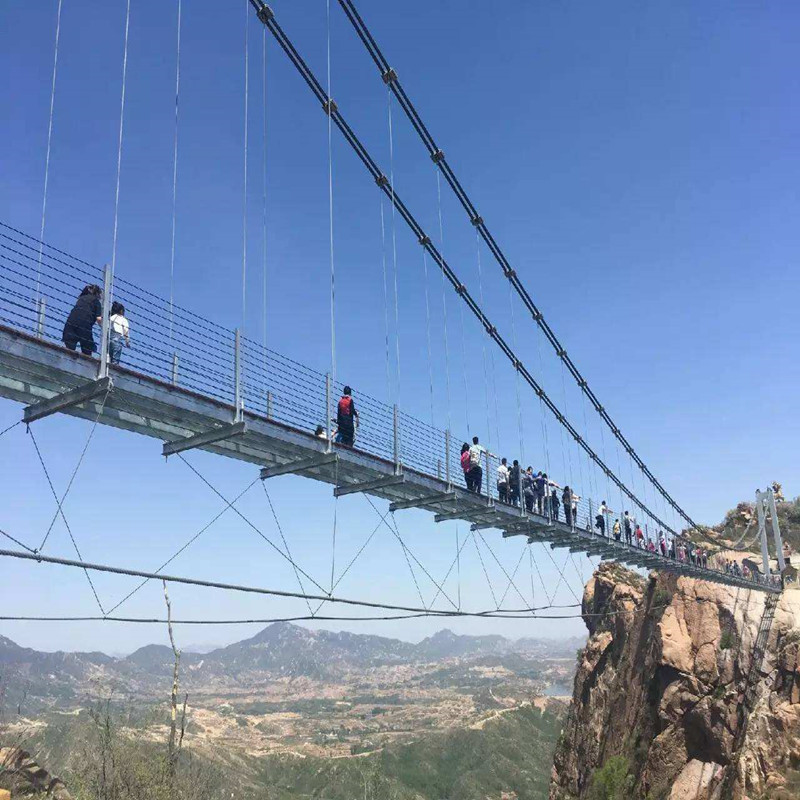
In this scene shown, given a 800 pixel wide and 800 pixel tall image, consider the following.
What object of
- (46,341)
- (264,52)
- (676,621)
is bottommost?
(676,621)

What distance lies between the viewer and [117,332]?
10875mm

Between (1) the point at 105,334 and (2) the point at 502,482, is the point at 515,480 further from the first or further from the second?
(1) the point at 105,334

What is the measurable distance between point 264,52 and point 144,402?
44.7 ft

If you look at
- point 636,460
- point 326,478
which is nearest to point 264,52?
point 326,478

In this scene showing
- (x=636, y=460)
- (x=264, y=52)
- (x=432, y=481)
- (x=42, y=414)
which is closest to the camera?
(x=42, y=414)

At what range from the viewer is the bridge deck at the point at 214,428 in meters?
9.91

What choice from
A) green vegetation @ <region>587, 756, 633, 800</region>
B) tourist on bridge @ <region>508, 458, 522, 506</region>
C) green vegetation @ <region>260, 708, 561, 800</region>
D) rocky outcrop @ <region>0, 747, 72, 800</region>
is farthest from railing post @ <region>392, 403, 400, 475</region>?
green vegetation @ <region>260, 708, 561, 800</region>

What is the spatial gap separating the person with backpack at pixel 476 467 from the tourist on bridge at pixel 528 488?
338cm

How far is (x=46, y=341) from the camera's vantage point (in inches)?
375

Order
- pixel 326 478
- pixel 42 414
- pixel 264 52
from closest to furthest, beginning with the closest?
pixel 42 414 < pixel 326 478 < pixel 264 52

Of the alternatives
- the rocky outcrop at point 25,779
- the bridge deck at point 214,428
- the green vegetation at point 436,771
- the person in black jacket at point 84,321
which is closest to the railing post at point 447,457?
the bridge deck at point 214,428

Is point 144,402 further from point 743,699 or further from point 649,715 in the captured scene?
point 649,715

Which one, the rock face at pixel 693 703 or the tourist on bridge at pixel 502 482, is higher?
the tourist on bridge at pixel 502 482

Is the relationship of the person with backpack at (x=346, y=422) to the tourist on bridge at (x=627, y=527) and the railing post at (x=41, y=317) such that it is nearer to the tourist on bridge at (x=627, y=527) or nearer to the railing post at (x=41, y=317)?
the railing post at (x=41, y=317)
